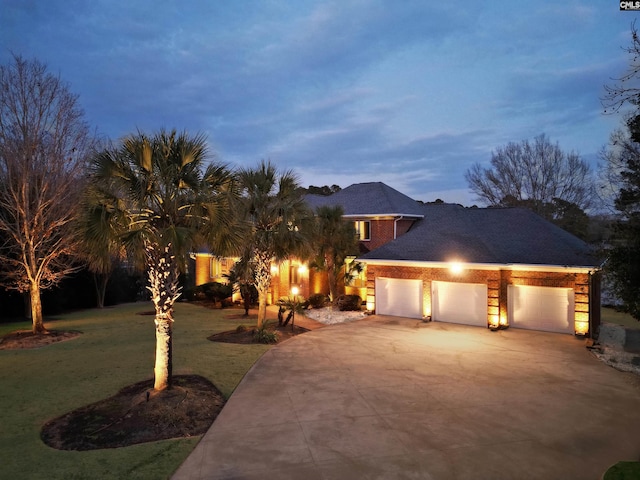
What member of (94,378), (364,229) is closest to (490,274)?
(364,229)

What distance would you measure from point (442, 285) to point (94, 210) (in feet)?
47.7

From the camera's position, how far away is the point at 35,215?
15414 millimetres

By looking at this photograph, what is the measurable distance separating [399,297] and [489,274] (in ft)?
14.9

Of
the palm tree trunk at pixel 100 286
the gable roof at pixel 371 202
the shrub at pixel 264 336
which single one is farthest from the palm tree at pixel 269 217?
the palm tree trunk at pixel 100 286

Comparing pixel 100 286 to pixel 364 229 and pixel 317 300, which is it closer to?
pixel 317 300

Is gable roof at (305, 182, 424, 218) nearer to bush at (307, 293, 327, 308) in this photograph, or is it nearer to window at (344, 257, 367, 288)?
window at (344, 257, 367, 288)

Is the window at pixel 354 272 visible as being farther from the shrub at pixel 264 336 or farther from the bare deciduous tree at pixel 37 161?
the bare deciduous tree at pixel 37 161

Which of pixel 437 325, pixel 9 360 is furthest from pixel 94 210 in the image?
pixel 437 325

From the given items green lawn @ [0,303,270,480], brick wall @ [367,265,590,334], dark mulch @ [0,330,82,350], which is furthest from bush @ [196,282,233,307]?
brick wall @ [367,265,590,334]

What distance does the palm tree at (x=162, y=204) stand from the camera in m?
8.43

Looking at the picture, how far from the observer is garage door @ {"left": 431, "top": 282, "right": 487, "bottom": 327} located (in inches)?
665

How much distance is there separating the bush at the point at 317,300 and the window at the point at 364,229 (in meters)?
5.19

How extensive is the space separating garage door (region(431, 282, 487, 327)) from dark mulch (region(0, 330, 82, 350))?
15682 mm

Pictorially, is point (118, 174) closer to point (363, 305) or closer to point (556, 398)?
point (556, 398)
